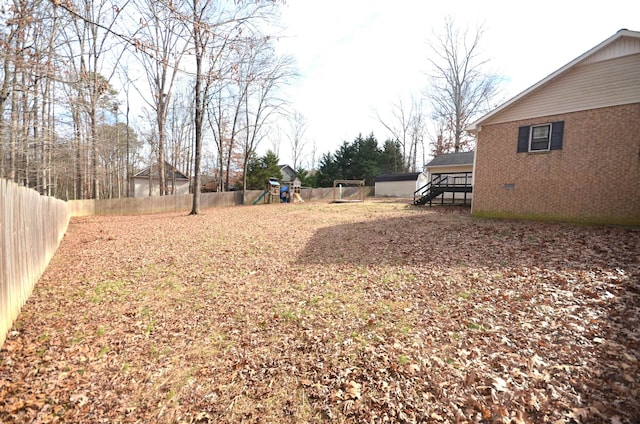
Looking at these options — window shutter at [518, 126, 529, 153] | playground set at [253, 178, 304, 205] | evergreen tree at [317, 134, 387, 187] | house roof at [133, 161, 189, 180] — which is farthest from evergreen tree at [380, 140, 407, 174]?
window shutter at [518, 126, 529, 153]

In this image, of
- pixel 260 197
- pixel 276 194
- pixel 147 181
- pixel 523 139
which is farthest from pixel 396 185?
pixel 147 181

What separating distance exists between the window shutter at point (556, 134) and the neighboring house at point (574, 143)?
0.09 feet

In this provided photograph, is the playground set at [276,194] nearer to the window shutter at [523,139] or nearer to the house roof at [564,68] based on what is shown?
the house roof at [564,68]

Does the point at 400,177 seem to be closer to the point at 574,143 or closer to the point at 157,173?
the point at 574,143

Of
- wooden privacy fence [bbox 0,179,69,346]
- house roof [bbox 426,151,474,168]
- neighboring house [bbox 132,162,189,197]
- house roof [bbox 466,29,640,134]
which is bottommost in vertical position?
wooden privacy fence [bbox 0,179,69,346]

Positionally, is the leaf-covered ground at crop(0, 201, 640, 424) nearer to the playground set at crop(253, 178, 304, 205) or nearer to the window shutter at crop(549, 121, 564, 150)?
the window shutter at crop(549, 121, 564, 150)

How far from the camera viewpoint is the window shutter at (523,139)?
34.1 ft

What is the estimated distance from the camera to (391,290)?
5.02 m

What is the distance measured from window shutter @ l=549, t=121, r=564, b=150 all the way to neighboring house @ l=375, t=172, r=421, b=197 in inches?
842

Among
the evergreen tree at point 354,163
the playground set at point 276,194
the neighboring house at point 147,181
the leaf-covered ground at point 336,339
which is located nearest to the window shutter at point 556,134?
the leaf-covered ground at point 336,339

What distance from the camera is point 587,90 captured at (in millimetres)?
9086

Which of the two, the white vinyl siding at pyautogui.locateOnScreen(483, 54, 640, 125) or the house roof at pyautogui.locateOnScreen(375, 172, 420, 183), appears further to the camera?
the house roof at pyautogui.locateOnScreen(375, 172, 420, 183)

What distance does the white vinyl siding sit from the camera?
837 centimetres

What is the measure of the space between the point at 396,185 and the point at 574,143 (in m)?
24.1
